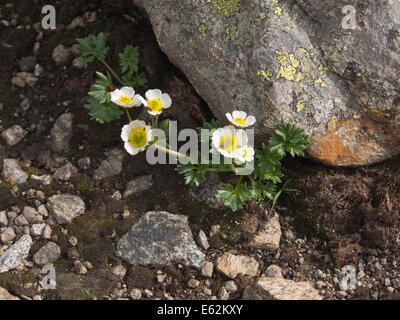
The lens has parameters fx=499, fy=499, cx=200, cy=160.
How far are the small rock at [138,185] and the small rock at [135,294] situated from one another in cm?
87

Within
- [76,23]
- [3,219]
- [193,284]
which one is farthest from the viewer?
[76,23]

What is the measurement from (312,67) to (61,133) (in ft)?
7.96

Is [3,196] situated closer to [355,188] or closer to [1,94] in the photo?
[1,94]

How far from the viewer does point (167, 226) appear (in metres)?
4.28

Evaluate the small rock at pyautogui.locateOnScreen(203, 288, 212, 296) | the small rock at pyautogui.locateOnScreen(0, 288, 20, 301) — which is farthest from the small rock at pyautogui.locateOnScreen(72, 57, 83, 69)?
the small rock at pyautogui.locateOnScreen(203, 288, 212, 296)

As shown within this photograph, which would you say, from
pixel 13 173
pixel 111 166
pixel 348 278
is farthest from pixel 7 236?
pixel 348 278

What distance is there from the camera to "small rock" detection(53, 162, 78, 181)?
4.60 m

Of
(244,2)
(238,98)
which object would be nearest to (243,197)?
(238,98)

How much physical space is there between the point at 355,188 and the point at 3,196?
10.2ft

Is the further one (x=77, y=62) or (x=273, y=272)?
(x=77, y=62)

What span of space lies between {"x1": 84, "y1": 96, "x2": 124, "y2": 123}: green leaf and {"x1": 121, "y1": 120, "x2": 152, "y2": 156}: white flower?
1.76ft

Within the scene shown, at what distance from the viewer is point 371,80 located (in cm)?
407

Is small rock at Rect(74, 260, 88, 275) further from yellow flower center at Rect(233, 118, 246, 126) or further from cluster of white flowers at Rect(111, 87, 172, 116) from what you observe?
yellow flower center at Rect(233, 118, 246, 126)

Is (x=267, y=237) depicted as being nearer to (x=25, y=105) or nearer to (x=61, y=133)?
(x=61, y=133)
